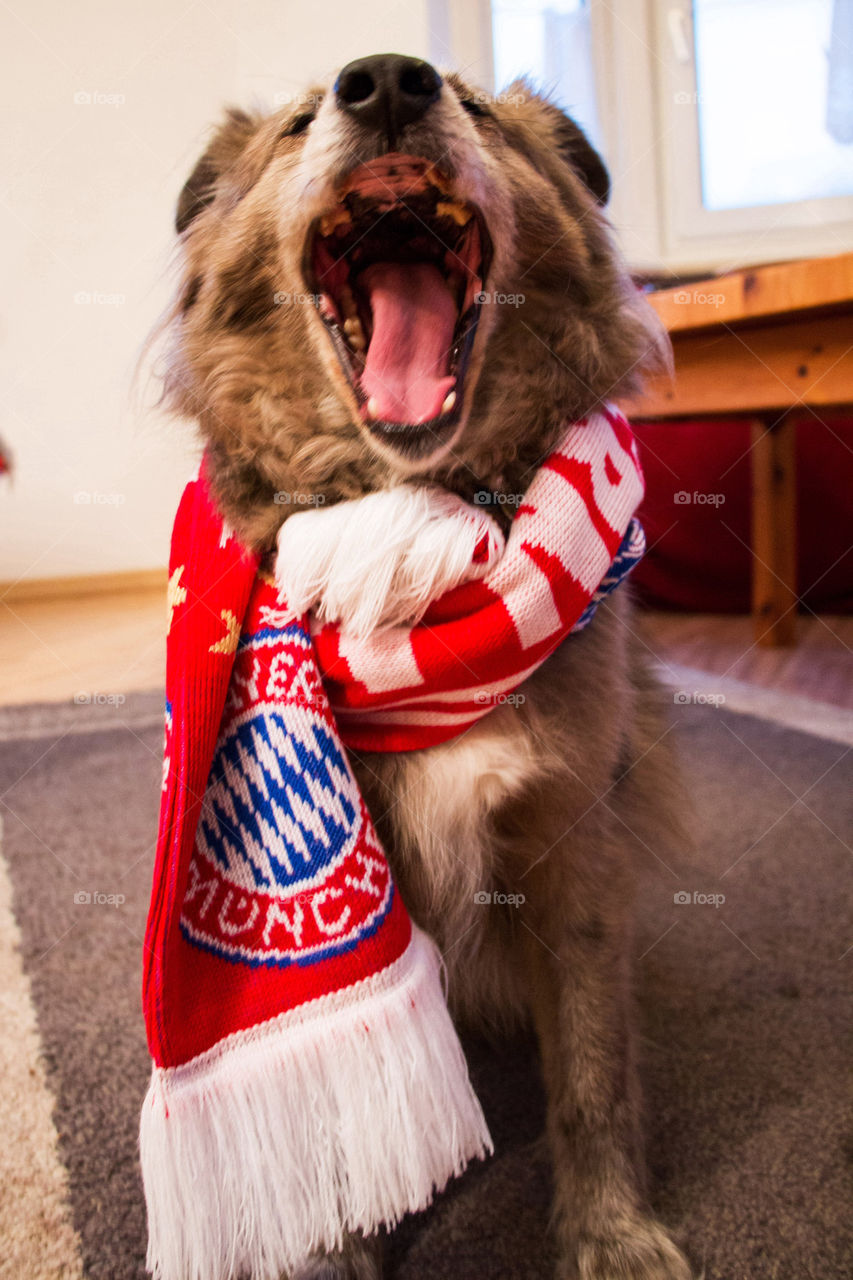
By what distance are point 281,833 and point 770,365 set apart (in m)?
1.68

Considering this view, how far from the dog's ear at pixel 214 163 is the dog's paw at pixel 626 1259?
1282 millimetres

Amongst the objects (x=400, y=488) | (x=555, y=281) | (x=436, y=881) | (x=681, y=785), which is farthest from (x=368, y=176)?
(x=681, y=785)

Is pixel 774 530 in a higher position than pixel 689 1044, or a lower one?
lower

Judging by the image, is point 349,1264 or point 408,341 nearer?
point 349,1264

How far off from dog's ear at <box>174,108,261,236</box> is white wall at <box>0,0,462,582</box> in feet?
6.27

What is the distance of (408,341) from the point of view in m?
0.97

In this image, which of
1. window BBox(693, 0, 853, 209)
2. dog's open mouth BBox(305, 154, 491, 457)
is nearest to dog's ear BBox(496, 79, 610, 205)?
dog's open mouth BBox(305, 154, 491, 457)

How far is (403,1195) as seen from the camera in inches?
31.9

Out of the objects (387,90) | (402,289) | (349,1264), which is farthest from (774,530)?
(349,1264)

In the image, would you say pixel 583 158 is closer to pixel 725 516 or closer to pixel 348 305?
pixel 348 305

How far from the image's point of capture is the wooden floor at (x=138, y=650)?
263cm

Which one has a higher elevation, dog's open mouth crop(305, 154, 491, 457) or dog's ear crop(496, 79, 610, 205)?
dog's ear crop(496, 79, 610, 205)

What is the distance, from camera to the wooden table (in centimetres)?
170

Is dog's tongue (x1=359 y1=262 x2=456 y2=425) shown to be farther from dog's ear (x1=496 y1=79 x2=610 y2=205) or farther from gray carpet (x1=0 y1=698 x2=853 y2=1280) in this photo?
gray carpet (x1=0 y1=698 x2=853 y2=1280)
